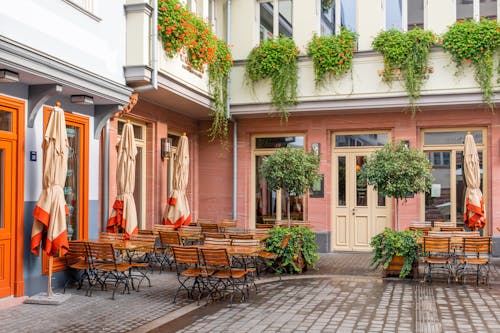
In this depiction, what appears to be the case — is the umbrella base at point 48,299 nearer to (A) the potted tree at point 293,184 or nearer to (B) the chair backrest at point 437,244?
(A) the potted tree at point 293,184

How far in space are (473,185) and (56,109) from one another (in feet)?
28.5

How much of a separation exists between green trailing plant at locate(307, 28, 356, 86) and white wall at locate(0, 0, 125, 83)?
5.56m

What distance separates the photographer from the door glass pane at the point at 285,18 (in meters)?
15.7

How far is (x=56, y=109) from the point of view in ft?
27.7

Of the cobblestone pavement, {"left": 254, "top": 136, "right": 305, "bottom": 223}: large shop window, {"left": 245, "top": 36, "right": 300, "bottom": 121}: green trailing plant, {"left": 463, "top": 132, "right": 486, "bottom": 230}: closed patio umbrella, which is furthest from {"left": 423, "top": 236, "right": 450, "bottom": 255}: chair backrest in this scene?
{"left": 254, "top": 136, "right": 305, "bottom": 223}: large shop window

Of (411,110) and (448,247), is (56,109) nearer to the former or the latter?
(448,247)

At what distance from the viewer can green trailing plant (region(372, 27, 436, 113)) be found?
13797 mm

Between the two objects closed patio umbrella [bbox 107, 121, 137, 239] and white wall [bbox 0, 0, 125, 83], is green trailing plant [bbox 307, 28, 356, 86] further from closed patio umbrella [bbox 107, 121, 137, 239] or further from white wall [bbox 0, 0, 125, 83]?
closed patio umbrella [bbox 107, 121, 137, 239]

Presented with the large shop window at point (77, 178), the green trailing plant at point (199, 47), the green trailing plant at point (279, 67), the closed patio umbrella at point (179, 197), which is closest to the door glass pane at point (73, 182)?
the large shop window at point (77, 178)

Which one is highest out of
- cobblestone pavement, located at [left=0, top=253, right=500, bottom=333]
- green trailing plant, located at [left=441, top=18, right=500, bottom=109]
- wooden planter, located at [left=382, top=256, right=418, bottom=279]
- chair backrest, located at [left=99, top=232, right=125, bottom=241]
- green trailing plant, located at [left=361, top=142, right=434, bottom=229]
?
green trailing plant, located at [left=441, top=18, right=500, bottom=109]

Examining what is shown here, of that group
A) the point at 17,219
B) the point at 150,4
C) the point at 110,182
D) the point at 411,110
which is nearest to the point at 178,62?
the point at 150,4

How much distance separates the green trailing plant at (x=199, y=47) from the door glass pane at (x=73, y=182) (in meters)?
2.70

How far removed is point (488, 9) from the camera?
1408 cm

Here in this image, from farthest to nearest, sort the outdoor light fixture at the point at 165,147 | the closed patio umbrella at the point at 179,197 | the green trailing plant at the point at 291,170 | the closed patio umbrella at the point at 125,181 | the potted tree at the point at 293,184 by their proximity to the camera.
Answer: the outdoor light fixture at the point at 165,147 → the closed patio umbrella at the point at 179,197 → the green trailing plant at the point at 291,170 → the potted tree at the point at 293,184 → the closed patio umbrella at the point at 125,181
